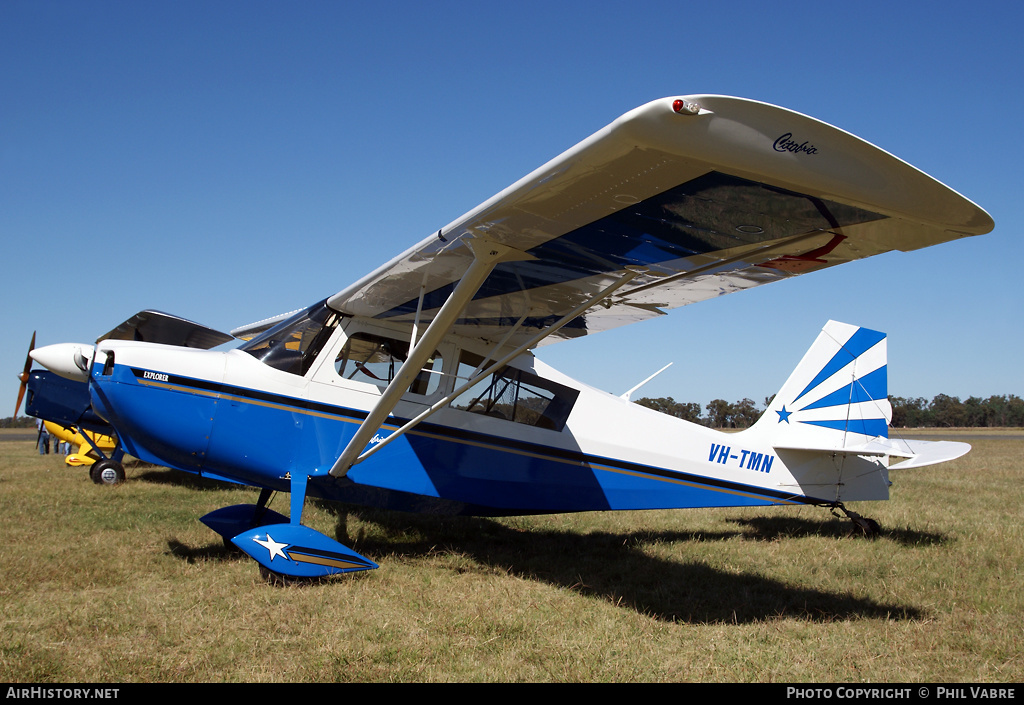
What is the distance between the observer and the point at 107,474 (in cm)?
1044

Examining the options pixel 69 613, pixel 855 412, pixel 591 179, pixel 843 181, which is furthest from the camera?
pixel 855 412

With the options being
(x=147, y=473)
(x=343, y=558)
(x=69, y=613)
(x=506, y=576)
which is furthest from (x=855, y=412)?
(x=147, y=473)

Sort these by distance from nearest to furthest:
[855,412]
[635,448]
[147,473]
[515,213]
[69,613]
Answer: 1. [515,213]
2. [69,613]
3. [635,448]
4. [855,412]
5. [147,473]

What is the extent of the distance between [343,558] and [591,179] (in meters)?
3.42

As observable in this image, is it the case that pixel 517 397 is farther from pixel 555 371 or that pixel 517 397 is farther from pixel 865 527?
pixel 865 527

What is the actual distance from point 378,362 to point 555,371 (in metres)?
1.73

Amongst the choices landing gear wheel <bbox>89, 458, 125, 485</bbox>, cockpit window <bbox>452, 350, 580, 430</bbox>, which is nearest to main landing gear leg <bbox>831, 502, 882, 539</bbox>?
cockpit window <bbox>452, 350, 580, 430</bbox>

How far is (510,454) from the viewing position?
573cm

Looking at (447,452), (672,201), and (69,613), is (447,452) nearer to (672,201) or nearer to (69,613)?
(69,613)

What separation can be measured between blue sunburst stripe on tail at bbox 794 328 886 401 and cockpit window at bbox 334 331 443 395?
448cm

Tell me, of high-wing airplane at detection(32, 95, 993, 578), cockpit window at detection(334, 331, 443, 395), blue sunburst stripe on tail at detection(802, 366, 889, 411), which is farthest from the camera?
blue sunburst stripe on tail at detection(802, 366, 889, 411)

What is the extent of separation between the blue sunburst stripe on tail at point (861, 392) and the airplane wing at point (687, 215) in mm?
3218

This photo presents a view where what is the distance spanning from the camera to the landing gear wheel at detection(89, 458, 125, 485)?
1038cm

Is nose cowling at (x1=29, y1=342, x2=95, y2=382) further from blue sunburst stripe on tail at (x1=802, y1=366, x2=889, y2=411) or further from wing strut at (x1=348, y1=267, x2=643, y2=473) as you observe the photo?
blue sunburst stripe on tail at (x1=802, y1=366, x2=889, y2=411)
